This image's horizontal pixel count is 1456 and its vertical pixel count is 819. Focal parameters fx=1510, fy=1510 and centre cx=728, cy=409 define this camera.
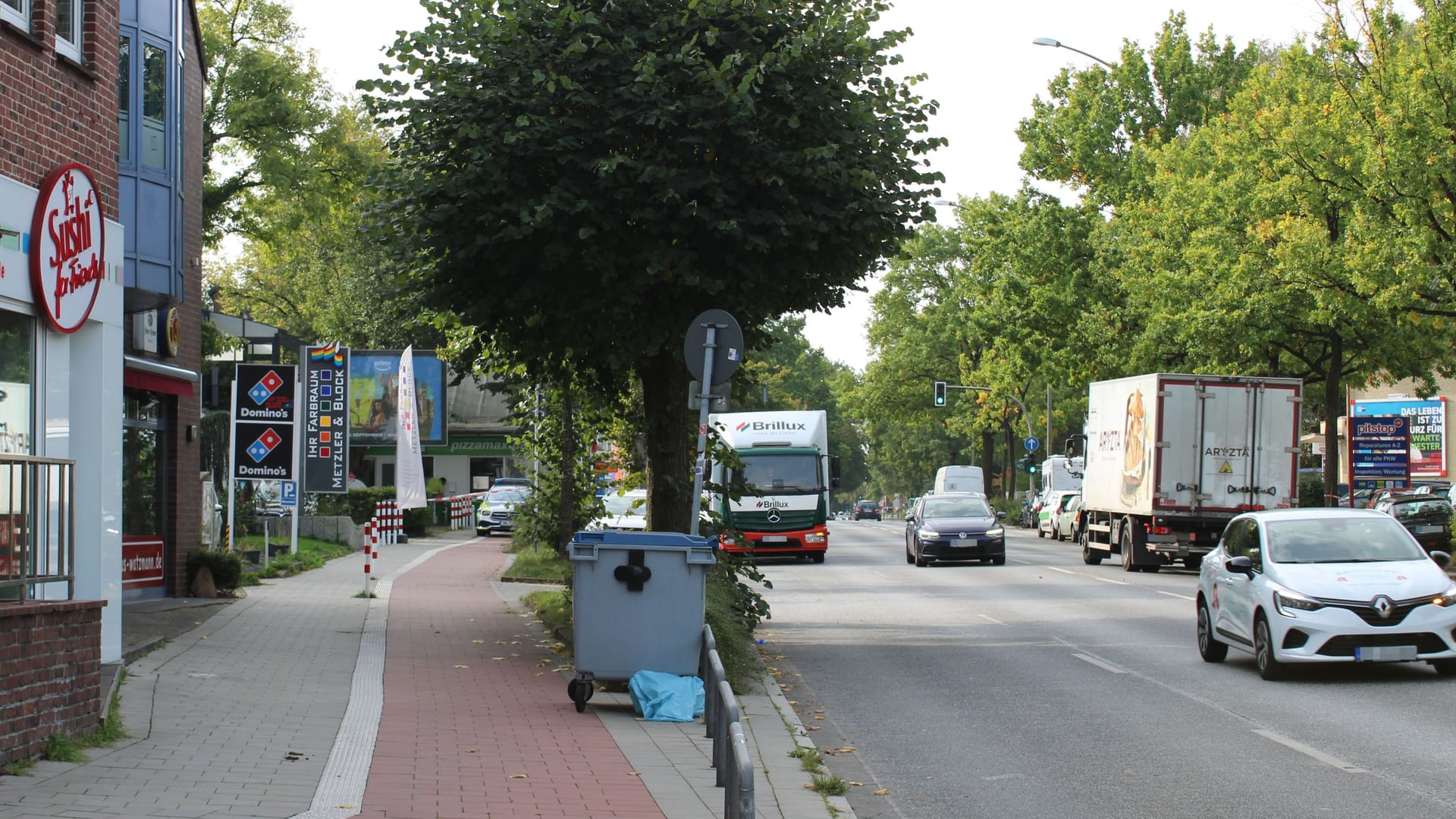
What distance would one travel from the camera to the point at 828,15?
13.8 m

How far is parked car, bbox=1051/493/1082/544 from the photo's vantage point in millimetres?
47250

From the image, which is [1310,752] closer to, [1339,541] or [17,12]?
[1339,541]

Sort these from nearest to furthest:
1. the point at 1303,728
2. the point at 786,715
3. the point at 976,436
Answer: the point at 1303,728 → the point at 786,715 → the point at 976,436

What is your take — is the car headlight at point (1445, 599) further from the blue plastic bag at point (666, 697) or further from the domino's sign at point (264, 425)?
the domino's sign at point (264, 425)

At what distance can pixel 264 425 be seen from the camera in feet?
74.2

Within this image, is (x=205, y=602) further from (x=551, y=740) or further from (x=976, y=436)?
(x=976, y=436)

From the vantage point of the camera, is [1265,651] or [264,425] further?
[264,425]

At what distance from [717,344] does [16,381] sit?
499 cm

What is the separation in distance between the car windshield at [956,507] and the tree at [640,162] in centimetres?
1708

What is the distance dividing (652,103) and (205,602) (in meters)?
9.54

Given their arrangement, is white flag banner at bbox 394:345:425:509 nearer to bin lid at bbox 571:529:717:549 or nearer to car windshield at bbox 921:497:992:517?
car windshield at bbox 921:497:992:517

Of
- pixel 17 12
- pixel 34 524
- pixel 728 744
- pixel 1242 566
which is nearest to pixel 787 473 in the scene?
pixel 1242 566

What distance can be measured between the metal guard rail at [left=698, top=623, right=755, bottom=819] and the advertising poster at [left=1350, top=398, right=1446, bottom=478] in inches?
2091

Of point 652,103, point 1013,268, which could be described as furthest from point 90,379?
point 1013,268
